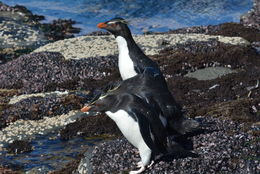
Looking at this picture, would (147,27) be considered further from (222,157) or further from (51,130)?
(222,157)

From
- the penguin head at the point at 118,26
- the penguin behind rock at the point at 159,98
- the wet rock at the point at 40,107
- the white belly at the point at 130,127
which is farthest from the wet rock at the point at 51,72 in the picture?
the white belly at the point at 130,127

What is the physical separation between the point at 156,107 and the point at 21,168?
187 inches

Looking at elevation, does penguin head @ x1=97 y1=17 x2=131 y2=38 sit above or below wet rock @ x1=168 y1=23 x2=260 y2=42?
above

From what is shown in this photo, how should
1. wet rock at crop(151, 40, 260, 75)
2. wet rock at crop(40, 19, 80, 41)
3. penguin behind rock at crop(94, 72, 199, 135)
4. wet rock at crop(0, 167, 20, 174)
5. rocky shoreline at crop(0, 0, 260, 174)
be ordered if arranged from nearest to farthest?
rocky shoreline at crop(0, 0, 260, 174) → penguin behind rock at crop(94, 72, 199, 135) → wet rock at crop(0, 167, 20, 174) → wet rock at crop(151, 40, 260, 75) → wet rock at crop(40, 19, 80, 41)

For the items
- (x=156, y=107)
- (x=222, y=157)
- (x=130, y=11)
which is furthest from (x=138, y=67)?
(x=130, y=11)

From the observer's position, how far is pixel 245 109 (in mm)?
14508

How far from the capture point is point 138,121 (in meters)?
10.1

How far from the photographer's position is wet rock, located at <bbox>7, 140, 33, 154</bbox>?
1507 centimetres

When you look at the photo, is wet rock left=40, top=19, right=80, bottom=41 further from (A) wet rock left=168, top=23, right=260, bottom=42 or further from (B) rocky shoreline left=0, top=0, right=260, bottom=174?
(A) wet rock left=168, top=23, right=260, bottom=42

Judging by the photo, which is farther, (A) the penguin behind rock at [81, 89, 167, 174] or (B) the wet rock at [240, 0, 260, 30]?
(B) the wet rock at [240, 0, 260, 30]

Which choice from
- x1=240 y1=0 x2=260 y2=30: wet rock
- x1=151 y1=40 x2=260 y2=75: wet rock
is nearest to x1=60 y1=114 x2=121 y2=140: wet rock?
x1=151 y1=40 x2=260 y2=75: wet rock

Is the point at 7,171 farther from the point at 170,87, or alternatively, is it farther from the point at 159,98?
the point at 170,87

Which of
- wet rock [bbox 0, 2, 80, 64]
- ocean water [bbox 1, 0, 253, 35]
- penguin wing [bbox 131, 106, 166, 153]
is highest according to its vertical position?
penguin wing [bbox 131, 106, 166, 153]

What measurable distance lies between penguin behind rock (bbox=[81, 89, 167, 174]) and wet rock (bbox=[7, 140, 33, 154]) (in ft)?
16.4
